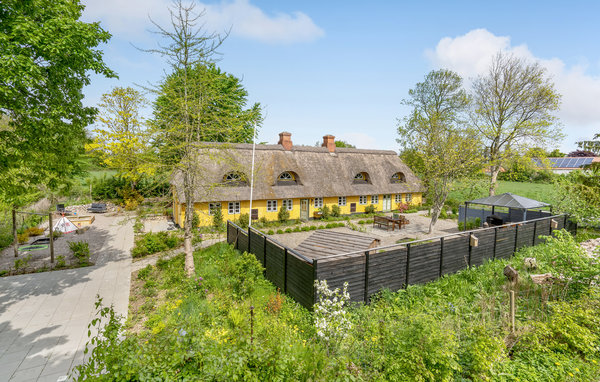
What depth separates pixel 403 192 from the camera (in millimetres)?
24141

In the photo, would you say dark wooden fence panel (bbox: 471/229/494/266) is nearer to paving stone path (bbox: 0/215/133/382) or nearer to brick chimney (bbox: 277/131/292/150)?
paving stone path (bbox: 0/215/133/382)

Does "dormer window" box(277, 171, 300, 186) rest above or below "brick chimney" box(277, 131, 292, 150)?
below

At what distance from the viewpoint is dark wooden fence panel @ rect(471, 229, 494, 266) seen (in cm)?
940

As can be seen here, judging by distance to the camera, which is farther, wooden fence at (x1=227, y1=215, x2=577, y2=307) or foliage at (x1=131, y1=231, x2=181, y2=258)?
foliage at (x1=131, y1=231, x2=181, y2=258)

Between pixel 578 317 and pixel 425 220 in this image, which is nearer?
pixel 578 317

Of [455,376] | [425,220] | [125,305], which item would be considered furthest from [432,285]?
[425,220]

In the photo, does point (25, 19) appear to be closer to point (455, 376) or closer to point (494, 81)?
point (455, 376)

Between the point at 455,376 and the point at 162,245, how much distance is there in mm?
11930

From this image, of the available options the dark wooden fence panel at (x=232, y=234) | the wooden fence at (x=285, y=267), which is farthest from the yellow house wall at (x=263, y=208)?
the wooden fence at (x=285, y=267)

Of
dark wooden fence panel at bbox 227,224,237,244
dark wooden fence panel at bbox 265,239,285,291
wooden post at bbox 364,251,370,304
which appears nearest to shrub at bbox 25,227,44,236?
dark wooden fence panel at bbox 227,224,237,244

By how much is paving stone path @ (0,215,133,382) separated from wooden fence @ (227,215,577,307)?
4.41 meters

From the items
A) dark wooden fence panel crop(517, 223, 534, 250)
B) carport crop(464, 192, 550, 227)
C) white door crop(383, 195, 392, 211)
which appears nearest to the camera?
dark wooden fence panel crop(517, 223, 534, 250)

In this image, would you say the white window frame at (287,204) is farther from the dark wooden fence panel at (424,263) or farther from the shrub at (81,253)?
the dark wooden fence panel at (424,263)

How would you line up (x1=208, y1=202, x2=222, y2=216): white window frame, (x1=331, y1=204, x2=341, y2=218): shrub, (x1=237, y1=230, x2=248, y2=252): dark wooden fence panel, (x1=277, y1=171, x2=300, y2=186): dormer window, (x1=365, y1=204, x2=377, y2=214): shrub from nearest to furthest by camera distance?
(x1=237, y1=230, x2=248, y2=252): dark wooden fence panel < (x1=208, y1=202, x2=222, y2=216): white window frame < (x1=277, y1=171, x2=300, y2=186): dormer window < (x1=331, y1=204, x2=341, y2=218): shrub < (x1=365, y1=204, x2=377, y2=214): shrub
